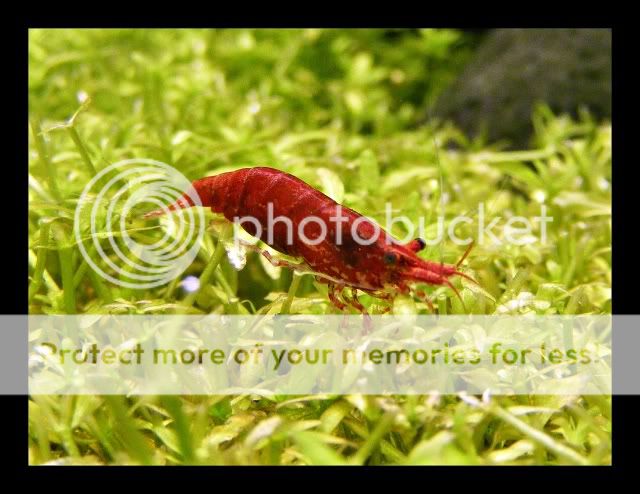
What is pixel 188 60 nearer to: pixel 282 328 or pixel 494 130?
pixel 494 130

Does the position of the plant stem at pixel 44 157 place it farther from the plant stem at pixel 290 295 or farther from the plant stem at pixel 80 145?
the plant stem at pixel 290 295

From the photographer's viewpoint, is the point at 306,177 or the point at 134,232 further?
the point at 306,177

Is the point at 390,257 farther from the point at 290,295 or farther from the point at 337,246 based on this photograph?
the point at 290,295

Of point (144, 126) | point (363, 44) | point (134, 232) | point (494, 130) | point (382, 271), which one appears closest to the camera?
point (382, 271)

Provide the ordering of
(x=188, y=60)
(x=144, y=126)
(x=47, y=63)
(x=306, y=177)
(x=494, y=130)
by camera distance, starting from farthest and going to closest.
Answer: (x=188, y=60)
(x=494, y=130)
(x=47, y=63)
(x=144, y=126)
(x=306, y=177)

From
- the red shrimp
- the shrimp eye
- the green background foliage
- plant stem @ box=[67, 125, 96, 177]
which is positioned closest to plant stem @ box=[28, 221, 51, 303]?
the green background foliage

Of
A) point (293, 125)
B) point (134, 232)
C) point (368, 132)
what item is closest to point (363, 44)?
point (368, 132)

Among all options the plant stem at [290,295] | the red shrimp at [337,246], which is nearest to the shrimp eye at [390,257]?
the red shrimp at [337,246]
